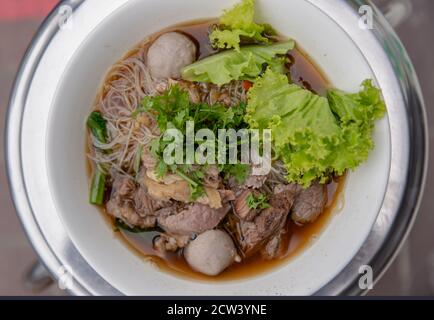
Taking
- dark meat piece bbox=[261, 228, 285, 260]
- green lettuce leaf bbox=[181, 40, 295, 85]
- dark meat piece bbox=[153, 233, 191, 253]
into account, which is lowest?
dark meat piece bbox=[261, 228, 285, 260]

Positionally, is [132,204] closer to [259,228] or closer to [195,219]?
[195,219]

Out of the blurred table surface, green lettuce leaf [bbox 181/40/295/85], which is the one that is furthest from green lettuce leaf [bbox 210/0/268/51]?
the blurred table surface

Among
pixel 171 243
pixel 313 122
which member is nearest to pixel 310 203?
pixel 313 122

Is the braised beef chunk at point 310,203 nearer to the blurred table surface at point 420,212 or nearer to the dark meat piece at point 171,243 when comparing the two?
the dark meat piece at point 171,243

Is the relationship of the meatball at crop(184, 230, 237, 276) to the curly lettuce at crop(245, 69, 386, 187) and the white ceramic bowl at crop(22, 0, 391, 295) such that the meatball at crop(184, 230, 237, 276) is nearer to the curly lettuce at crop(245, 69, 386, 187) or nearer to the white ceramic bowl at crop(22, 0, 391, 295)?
the white ceramic bowl at crop(22, 0, 391, 295)

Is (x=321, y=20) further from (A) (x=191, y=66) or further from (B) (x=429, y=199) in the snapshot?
(B) (x=429, y=199)
